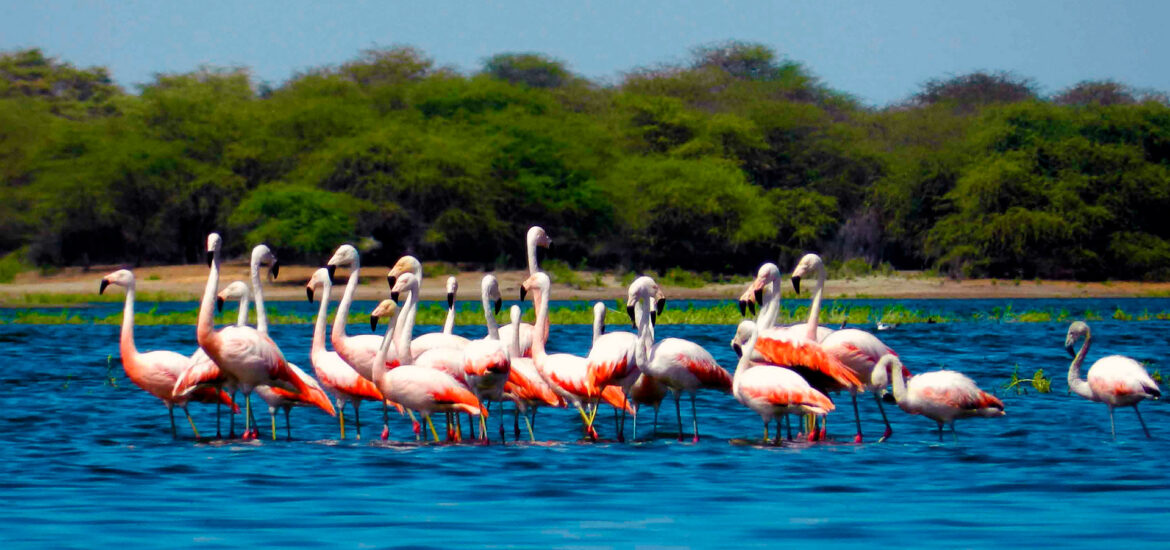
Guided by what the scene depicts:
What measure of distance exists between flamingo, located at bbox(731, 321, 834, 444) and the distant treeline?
104 ft

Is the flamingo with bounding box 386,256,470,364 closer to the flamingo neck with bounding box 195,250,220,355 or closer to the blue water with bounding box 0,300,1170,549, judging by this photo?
the blue water with bounding box 0,300,1170,549

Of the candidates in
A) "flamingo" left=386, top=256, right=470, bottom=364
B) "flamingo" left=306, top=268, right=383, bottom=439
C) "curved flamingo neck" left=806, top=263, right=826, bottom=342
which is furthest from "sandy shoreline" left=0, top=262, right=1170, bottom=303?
"flamingo" left=306, top=268, right=383, bottom=439

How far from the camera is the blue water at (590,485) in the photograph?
26.4ft

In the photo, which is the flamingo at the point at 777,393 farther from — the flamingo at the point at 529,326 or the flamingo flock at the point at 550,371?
the flamingo at the point at 529,326

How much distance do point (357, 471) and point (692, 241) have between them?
37.6 metres

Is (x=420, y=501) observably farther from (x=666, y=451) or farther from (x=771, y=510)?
(x=666, y=451)

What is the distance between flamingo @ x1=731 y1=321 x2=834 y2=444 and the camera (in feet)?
35.8

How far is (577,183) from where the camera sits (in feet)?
156

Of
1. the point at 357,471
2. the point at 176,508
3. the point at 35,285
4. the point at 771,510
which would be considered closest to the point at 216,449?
the point at 357,471

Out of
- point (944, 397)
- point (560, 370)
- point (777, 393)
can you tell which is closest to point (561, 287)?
point (560, 370)

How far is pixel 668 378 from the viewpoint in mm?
11602

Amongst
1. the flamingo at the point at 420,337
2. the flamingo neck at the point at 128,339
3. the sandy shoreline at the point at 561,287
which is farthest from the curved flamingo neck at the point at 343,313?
the sandy shoreline at the point at 561,287

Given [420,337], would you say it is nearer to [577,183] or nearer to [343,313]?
[343,313]

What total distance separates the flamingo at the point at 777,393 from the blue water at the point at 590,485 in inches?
14.1
